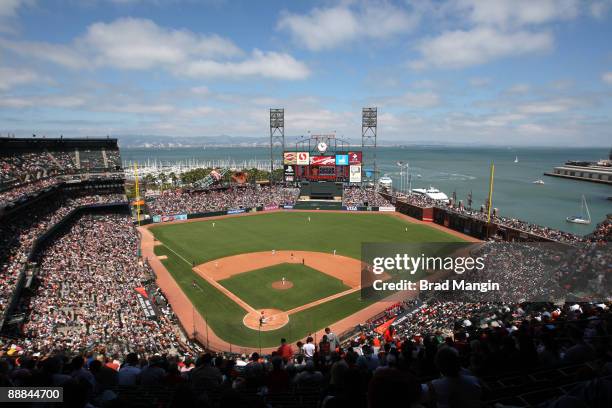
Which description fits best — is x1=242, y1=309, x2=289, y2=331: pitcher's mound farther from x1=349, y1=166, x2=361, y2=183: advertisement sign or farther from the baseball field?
x1=349, y1=166, x2=361, y2=183: advertisement sign

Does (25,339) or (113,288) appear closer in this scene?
(25,339)

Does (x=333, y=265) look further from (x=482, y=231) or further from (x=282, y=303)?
(x=482, y=231)

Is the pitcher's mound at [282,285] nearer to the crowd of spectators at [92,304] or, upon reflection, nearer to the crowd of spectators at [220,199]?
the crowd of spectators at [92,304]

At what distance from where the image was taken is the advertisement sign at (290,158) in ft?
215

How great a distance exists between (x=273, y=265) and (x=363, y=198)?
113 feet

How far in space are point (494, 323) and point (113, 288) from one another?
23602 millimetres

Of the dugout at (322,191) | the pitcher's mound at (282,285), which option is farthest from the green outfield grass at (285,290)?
the dugout at (322,191)

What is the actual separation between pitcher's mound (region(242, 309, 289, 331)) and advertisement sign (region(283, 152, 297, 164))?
43.7 meters

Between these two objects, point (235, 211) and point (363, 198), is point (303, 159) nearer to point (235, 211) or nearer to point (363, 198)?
point (363, 198)

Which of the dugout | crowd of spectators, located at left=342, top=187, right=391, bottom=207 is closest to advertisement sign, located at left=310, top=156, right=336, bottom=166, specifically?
the dugout

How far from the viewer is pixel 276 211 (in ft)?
204

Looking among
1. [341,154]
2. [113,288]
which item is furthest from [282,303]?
[341,154]

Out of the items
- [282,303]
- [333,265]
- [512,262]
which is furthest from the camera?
[333,265]

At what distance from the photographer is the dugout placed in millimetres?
65375
